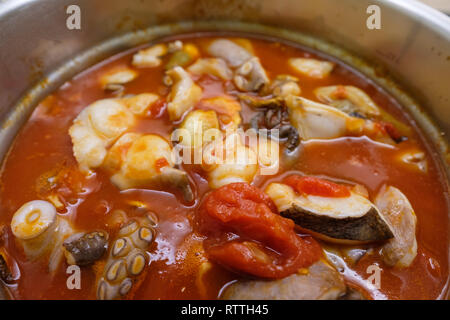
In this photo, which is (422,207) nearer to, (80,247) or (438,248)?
(438,248)

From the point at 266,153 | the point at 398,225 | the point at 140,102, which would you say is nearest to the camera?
the point at 398,225

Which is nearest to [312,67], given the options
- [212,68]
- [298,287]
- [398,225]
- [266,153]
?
[212,68]

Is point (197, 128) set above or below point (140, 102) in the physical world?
below

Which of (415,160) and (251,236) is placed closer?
(251,236)

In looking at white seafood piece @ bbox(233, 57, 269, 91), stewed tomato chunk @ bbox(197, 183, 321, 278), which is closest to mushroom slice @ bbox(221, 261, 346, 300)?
stewed tomato chunk @ bbox(197, 183, 321, 278)

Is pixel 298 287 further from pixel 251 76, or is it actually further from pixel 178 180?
pixel 251 76

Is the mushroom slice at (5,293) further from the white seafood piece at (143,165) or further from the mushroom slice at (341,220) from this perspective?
the mushroom slice at (341,220)

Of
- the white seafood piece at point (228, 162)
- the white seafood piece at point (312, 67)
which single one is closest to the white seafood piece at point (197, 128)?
the white seafood piece at point (228, 162)
